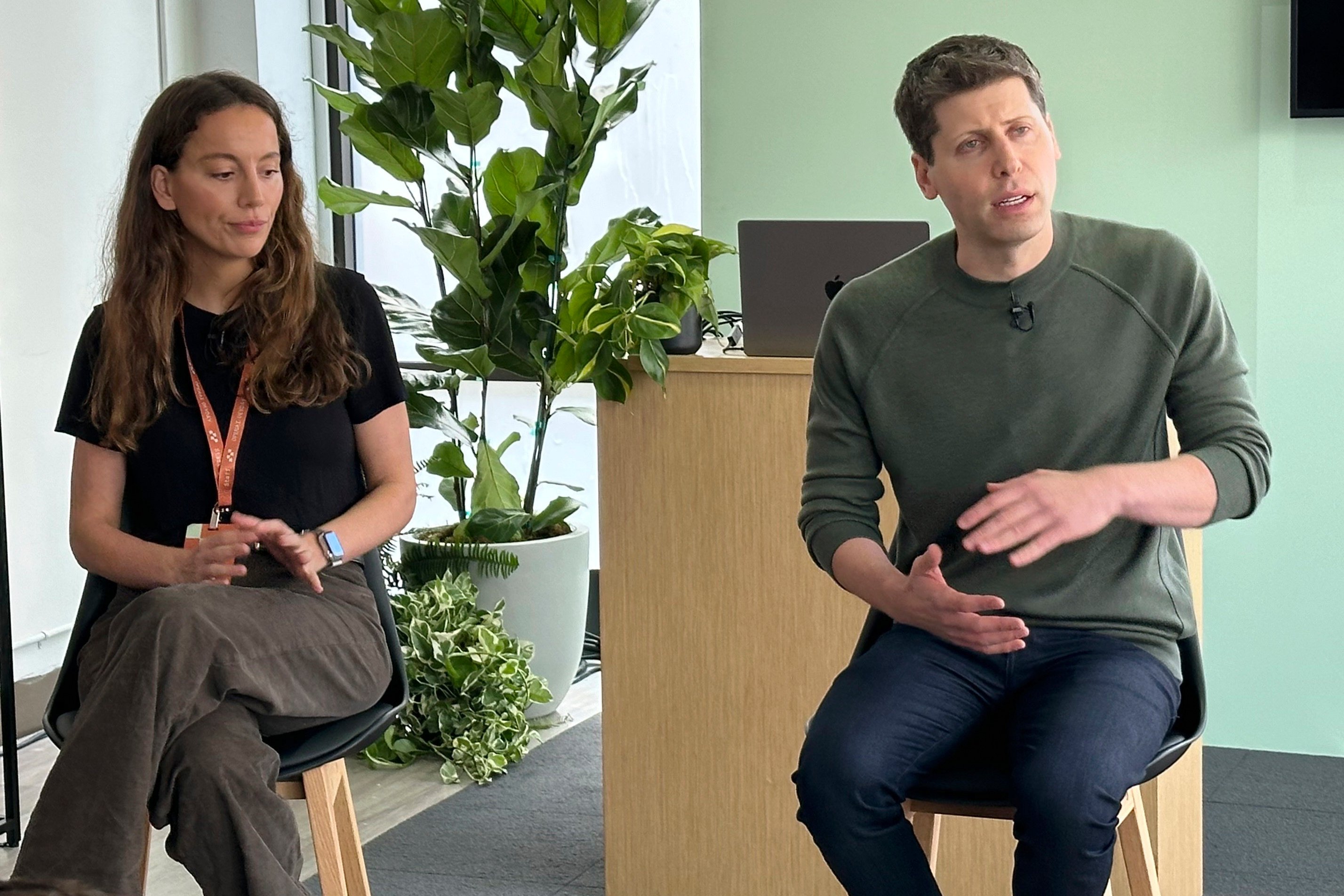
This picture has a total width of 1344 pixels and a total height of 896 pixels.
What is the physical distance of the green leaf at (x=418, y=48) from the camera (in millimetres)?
3107

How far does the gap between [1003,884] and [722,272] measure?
186cm

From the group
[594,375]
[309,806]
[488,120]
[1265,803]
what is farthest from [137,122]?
[1265,803]

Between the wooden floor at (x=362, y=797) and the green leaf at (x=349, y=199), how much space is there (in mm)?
1199

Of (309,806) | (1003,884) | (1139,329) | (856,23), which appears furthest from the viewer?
(856,23)

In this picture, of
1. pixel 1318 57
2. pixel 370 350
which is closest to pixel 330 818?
pixel 370 350

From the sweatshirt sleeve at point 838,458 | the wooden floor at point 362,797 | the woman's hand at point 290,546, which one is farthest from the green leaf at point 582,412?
the sweatshirt sleeve at point 838,458

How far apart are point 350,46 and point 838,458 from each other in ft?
6.38

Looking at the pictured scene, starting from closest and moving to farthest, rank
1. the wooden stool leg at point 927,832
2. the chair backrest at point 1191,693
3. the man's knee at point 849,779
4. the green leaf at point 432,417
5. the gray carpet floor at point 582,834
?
the man's knee at point 849,779 → the chair backrest at point 1191,693 → the wooden stool leg at point 927,832 → the gray carpet floor at point 582,834 → the green leaf at point 432,417

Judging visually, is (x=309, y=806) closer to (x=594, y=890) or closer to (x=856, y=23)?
(x=594, y=890)

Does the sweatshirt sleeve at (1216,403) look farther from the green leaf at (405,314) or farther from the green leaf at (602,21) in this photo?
the green leaf at (405,314)

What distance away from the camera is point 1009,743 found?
1.60 meters

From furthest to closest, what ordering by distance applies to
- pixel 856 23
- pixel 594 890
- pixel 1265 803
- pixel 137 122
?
pixel 137 122 < pixel 856 23 < pixel 1265 803 < pixel 594 890

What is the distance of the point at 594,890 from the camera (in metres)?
2.51

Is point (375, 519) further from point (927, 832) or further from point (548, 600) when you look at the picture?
point (548, 600)
